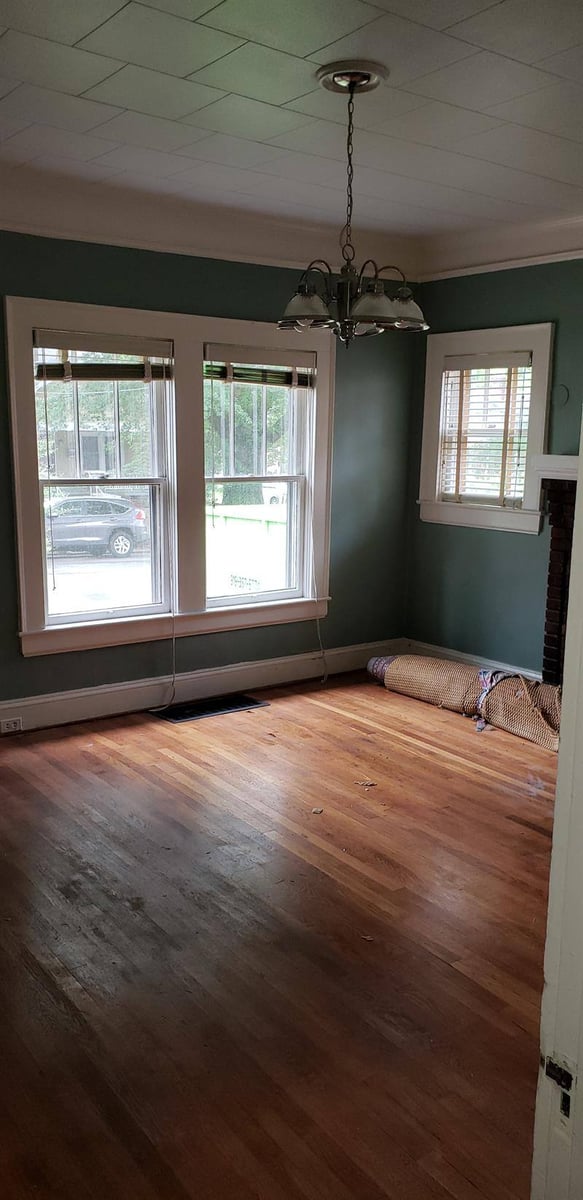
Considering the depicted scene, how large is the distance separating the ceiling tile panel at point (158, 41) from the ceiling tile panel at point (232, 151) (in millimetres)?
748

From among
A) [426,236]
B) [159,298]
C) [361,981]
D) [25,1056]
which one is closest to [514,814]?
[361,981]

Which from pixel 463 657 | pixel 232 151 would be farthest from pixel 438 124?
pixel 463 657

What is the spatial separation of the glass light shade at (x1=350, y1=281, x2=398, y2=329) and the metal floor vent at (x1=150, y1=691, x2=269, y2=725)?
2.58 m

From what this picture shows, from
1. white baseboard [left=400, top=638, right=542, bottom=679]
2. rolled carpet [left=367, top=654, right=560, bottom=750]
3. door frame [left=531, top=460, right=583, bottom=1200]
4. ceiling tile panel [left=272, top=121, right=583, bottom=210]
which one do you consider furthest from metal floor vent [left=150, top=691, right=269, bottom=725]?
door frame [left=531, top=460, right=583, bottom=1200]

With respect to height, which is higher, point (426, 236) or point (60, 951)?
point (426, 236)

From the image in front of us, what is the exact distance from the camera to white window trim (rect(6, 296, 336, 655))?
4484 millimetres

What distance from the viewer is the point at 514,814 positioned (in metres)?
3.91

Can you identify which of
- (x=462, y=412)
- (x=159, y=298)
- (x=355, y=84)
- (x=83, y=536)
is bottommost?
(x=83, y=536)

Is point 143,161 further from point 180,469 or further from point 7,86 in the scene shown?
point 180,469

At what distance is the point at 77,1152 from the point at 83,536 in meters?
3.28

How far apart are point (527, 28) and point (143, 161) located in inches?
76.5

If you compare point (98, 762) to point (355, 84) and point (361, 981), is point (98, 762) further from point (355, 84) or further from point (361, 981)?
point (355, 84)

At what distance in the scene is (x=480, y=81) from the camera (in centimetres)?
300

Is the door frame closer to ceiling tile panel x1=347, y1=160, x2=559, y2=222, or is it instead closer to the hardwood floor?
the hardwood floor
